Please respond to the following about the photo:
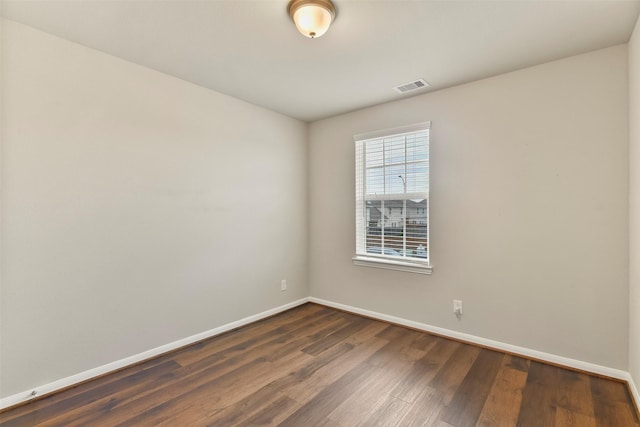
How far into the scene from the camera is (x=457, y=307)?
9.77 ft

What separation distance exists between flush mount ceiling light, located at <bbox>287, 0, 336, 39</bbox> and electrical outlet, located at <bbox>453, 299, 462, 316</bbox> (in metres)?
2.70

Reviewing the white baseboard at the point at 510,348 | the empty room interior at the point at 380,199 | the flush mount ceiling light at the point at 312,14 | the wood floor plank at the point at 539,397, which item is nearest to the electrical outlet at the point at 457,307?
the empty room interior at the point at 380,199

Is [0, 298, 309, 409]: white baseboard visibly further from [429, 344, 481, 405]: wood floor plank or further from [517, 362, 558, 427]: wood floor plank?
[517, 362, 558, 427]: wood floor plank

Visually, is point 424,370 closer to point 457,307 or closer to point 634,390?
point 457,307

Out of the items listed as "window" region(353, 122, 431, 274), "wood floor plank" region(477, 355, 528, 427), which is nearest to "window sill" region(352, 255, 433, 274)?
"window" region(353, 122, 431, 274)

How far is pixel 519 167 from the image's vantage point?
2.64 m

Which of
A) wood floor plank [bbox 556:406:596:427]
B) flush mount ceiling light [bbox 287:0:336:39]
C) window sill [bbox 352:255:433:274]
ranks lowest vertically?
wood floor plank [bbox 556:406:596:427]

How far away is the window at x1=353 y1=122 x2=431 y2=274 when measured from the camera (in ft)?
10.6

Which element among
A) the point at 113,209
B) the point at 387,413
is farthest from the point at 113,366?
the point at 387,413

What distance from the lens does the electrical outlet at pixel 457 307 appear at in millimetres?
2962

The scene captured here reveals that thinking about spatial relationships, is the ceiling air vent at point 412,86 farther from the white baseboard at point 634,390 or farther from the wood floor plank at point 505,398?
the white baseboard at point 634,390

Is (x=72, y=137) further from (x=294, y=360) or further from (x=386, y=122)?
(x=386, y=122)

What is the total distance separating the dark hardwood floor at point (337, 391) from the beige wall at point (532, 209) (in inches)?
15.1

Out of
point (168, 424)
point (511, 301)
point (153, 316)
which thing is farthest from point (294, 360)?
point (511, 301)
